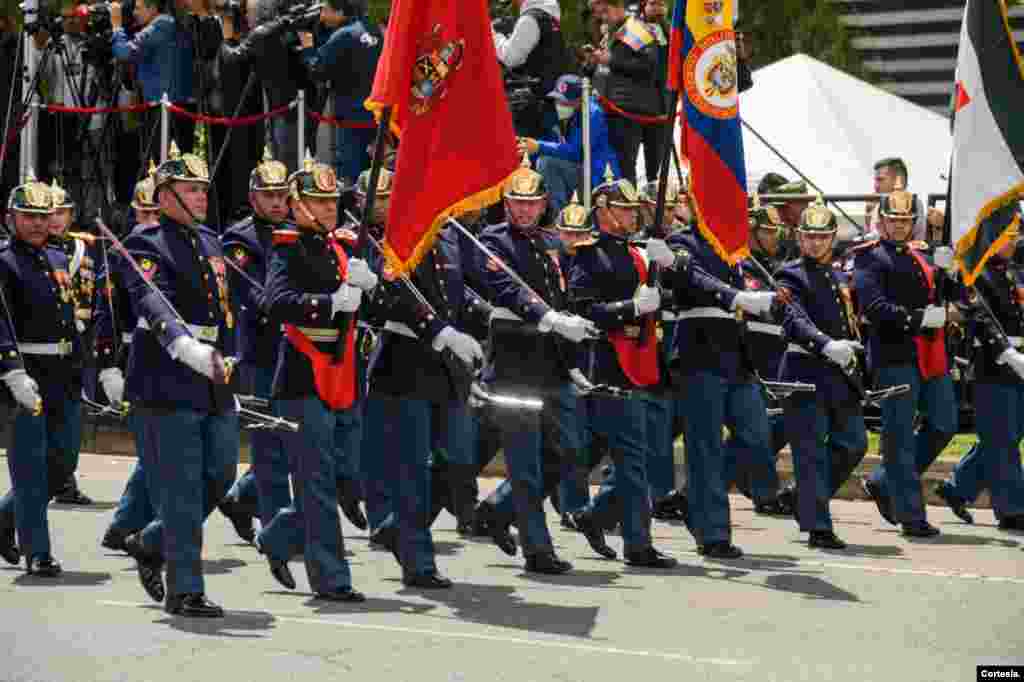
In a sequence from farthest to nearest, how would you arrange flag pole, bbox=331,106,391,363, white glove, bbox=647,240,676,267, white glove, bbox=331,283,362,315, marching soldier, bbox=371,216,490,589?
white glove, bbox=647,240,676,267, marching soldier, bbox=371,216,490,589, white glove, bbox=331,283,362,315, flag pole, bbox=331,106,391,363

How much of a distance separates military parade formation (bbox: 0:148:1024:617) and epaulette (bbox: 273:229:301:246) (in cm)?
1

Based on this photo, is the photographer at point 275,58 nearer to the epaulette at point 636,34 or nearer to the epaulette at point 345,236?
the epaulette at point 636,34

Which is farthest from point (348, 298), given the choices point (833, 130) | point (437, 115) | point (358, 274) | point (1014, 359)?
point (833, 130)

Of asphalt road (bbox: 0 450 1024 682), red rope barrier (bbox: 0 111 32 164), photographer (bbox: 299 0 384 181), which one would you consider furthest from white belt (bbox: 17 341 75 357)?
red rope barrier (bbox: 0 111 32 164)

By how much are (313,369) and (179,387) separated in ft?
2.38

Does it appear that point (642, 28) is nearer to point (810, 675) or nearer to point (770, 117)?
point (770, 117)

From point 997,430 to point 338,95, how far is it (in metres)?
5.62

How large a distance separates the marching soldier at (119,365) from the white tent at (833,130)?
963 centimetres

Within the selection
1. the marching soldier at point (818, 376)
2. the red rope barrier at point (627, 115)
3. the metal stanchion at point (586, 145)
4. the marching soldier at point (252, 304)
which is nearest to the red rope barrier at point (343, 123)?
the metal stanchion at point (586, 145)

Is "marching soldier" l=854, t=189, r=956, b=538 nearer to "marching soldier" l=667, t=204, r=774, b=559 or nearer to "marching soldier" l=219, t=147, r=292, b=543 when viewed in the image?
"marching soldier" l=667, t=204, r=774, b=559

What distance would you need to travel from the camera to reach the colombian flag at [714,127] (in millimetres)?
12211

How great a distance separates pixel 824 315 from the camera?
44.0ft

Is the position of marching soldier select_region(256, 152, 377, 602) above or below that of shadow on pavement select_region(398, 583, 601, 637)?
above

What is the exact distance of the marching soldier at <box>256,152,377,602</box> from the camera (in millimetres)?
10625
